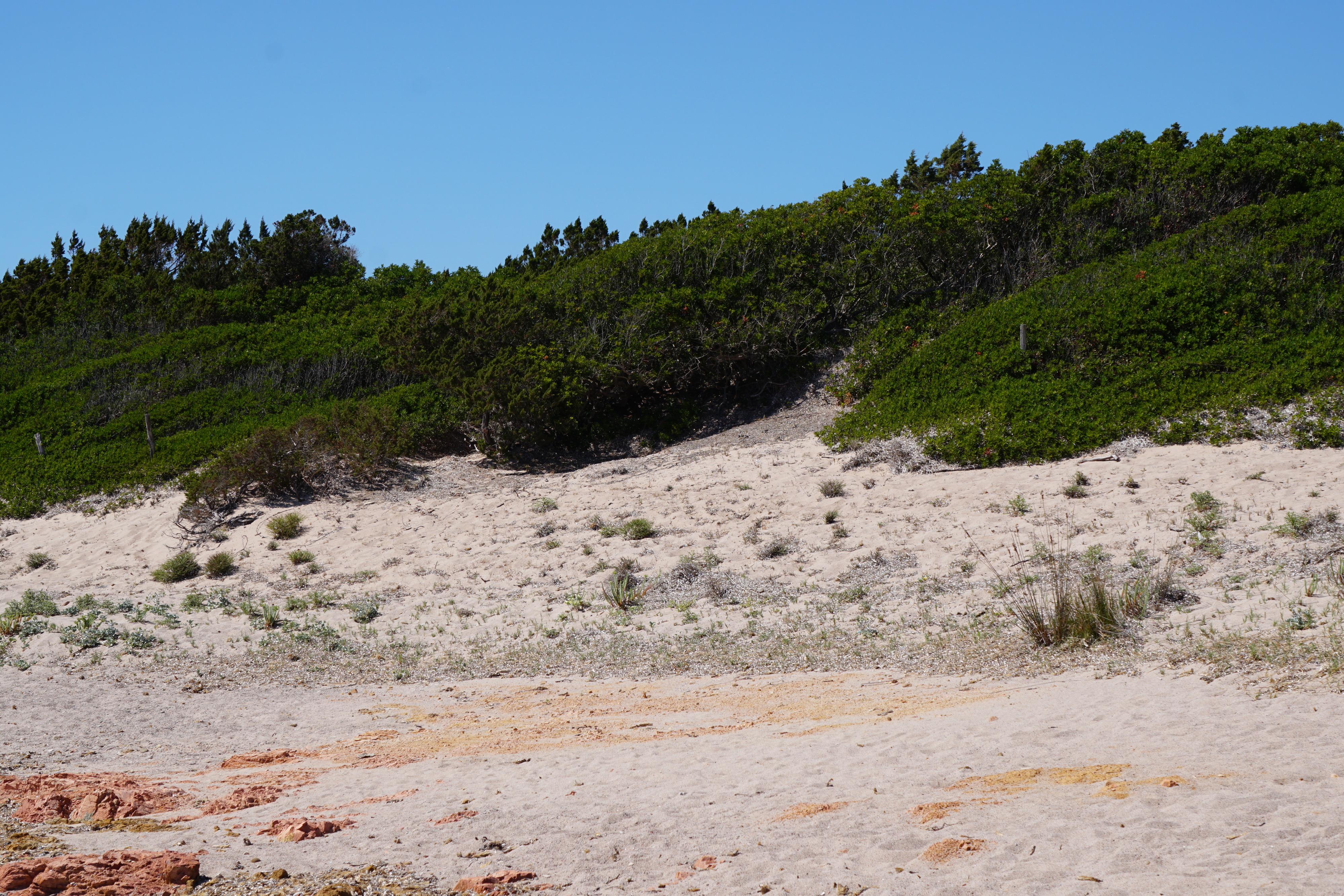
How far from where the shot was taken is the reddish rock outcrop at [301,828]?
4.37 m

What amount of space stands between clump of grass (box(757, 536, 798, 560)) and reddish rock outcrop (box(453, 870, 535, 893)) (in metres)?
8.85

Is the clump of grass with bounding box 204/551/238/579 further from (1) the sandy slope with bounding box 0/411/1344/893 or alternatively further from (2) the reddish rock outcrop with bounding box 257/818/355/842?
(2) the reddish rock outcrop with bounding box 257/818/355/842

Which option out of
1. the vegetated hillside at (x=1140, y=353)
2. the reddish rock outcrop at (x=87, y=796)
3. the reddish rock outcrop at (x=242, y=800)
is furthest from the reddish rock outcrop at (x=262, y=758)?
the vegetated hillside at (x=1140, y=353)

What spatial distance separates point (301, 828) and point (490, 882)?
121cm

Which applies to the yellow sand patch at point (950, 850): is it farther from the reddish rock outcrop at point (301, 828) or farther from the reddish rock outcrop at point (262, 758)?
the reddish rock outcrop at point (262, 758)

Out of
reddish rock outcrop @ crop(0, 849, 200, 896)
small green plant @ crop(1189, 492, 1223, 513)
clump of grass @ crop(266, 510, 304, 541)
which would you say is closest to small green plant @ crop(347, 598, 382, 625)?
clump of grass @ crop(266, 510, 304, 541)

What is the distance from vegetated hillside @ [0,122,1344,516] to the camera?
1602 centimetres

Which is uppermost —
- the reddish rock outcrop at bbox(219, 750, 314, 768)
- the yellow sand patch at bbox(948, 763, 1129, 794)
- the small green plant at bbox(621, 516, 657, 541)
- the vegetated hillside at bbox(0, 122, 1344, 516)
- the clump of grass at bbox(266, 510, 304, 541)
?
the vegetated hillside at bbox(0, 122, 1344, 516)

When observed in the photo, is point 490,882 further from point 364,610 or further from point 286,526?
point 286,526

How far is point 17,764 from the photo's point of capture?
6.31m

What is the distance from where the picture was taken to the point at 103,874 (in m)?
3.74

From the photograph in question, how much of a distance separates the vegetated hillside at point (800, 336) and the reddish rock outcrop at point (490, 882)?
11.9 metres

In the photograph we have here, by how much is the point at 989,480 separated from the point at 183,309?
26.1 meters

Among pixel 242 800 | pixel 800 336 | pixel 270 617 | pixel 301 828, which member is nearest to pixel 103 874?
pixel 301 828
